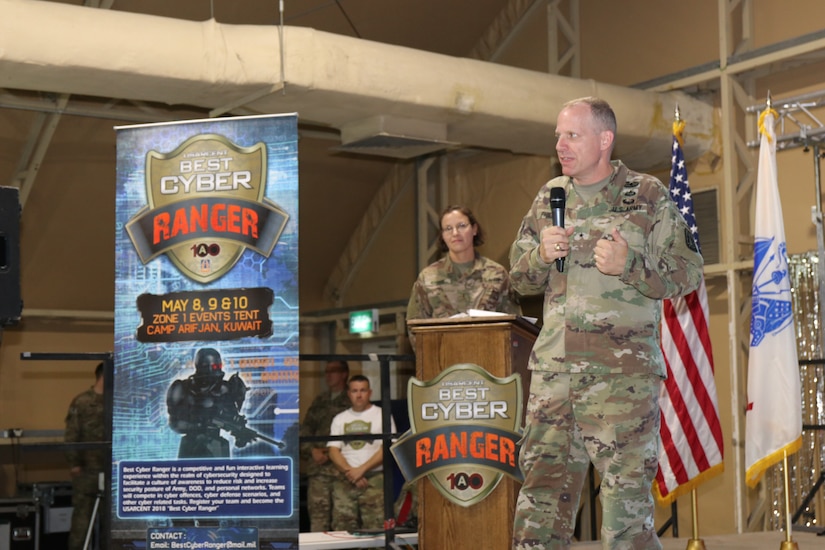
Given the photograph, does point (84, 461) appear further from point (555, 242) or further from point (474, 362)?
point (555, 242)

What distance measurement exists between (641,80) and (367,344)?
4268 millimetres

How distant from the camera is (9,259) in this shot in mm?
3533

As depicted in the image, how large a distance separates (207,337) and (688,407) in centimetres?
240

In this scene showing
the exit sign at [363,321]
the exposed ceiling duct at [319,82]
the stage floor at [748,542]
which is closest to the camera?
the stage floor at [748,542]

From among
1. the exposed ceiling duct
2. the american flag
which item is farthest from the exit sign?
the american flag

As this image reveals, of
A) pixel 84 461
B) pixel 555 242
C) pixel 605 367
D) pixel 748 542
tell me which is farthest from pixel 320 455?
pixel 555 242

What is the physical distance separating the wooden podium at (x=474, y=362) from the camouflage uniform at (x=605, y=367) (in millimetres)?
1106

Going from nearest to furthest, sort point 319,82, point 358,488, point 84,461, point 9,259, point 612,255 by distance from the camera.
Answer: point 612,255 → point 9,259 → point 319,82 → point 358,488 → point 84,461

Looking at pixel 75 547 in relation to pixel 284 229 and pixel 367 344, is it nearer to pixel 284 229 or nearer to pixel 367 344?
pixel 367 344

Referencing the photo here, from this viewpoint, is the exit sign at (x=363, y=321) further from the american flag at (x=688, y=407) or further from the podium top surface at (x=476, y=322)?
the podium top surface at (x=476, y=322)

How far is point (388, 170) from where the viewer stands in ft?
35.9

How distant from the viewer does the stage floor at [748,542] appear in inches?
189

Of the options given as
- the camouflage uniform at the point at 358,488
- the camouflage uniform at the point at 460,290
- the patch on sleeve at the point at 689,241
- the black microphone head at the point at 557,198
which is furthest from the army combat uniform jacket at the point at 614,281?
the camouflage uniform at the point at 358,488

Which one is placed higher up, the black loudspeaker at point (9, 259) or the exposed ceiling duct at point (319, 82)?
the exposed ceiling duct at point (319, 82)
